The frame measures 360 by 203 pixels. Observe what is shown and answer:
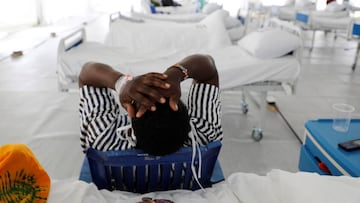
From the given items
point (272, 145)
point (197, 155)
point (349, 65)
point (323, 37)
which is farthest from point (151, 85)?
point (323, 37)

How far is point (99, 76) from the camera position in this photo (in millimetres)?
1134

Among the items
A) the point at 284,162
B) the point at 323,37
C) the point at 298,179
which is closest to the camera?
the point at 298,179

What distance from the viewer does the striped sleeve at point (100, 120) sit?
36.9 inches

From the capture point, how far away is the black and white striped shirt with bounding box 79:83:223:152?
94 centimetres

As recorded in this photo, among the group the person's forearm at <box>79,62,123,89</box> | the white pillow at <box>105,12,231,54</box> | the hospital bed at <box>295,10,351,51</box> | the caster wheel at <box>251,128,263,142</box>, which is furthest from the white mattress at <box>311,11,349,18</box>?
the person's forearm at <box>79,62,123,89</box>

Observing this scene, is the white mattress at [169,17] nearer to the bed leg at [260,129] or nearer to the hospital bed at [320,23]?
the hospital bed at [320,23]

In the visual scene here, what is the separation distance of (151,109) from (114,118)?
29 centimetres

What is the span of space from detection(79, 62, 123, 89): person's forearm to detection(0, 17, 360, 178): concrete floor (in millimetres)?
830

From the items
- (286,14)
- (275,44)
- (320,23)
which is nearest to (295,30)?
(275,44)

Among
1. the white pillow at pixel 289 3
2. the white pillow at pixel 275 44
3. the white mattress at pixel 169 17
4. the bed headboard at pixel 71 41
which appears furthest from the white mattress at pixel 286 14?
the bed headboard at pixel 71 41

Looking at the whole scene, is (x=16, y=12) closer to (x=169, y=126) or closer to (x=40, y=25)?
(x=40, y=25)

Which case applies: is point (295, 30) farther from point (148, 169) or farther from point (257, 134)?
point (148, 169)

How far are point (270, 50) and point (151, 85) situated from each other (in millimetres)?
1520

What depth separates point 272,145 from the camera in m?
2.15
